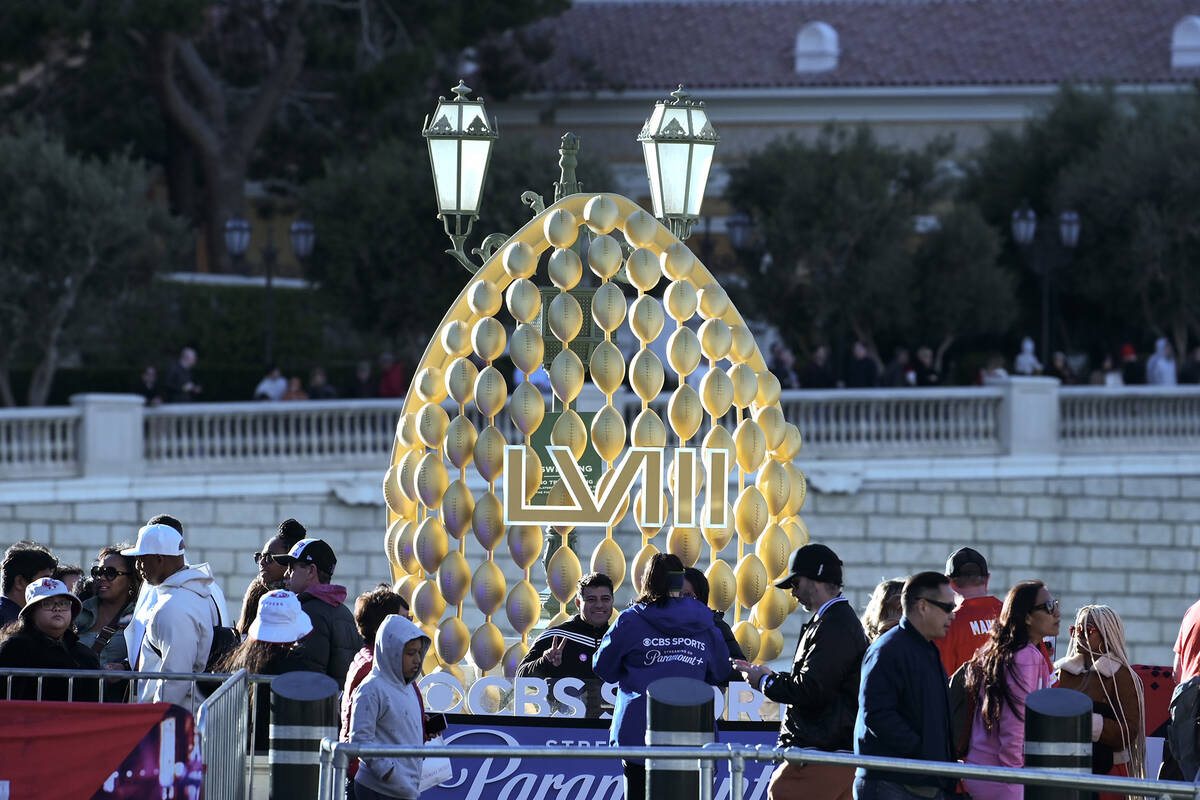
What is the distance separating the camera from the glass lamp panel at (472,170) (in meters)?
11.3

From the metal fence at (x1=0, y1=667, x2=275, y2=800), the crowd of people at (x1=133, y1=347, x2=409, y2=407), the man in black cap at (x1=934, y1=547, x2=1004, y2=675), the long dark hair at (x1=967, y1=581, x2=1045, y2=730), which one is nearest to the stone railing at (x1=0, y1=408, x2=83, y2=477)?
the crowd of people at (x1=133, y1=347, x2=409, y2=407)

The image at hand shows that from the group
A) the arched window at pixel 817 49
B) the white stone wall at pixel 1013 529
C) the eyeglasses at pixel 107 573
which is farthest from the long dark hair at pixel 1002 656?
the arched window at pixel 817 49

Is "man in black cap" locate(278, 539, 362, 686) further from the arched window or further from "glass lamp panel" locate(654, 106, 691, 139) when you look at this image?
the arched window

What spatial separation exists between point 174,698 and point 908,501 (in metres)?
17.1

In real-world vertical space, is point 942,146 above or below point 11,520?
above

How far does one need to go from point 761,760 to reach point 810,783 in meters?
1.07

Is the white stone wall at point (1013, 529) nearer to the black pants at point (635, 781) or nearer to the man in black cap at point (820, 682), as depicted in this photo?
the black pants at point (635, 781)

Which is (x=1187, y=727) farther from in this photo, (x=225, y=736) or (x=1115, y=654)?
(x=225, y=736)

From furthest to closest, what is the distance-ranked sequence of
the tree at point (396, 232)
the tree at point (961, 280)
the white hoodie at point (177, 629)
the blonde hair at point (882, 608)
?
1. the tree at point (961, 280)
2. the tree at point (396, 232)
3. the white hoodie at point (177, 629)
4. the blonde hair at point (882, 608)

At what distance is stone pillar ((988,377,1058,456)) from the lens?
80.4 ft

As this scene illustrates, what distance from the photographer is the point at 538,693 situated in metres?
9.13

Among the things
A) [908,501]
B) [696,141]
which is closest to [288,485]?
[908,501]

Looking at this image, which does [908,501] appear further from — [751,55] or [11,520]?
[751,55]

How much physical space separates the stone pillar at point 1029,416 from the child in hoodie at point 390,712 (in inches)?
704
